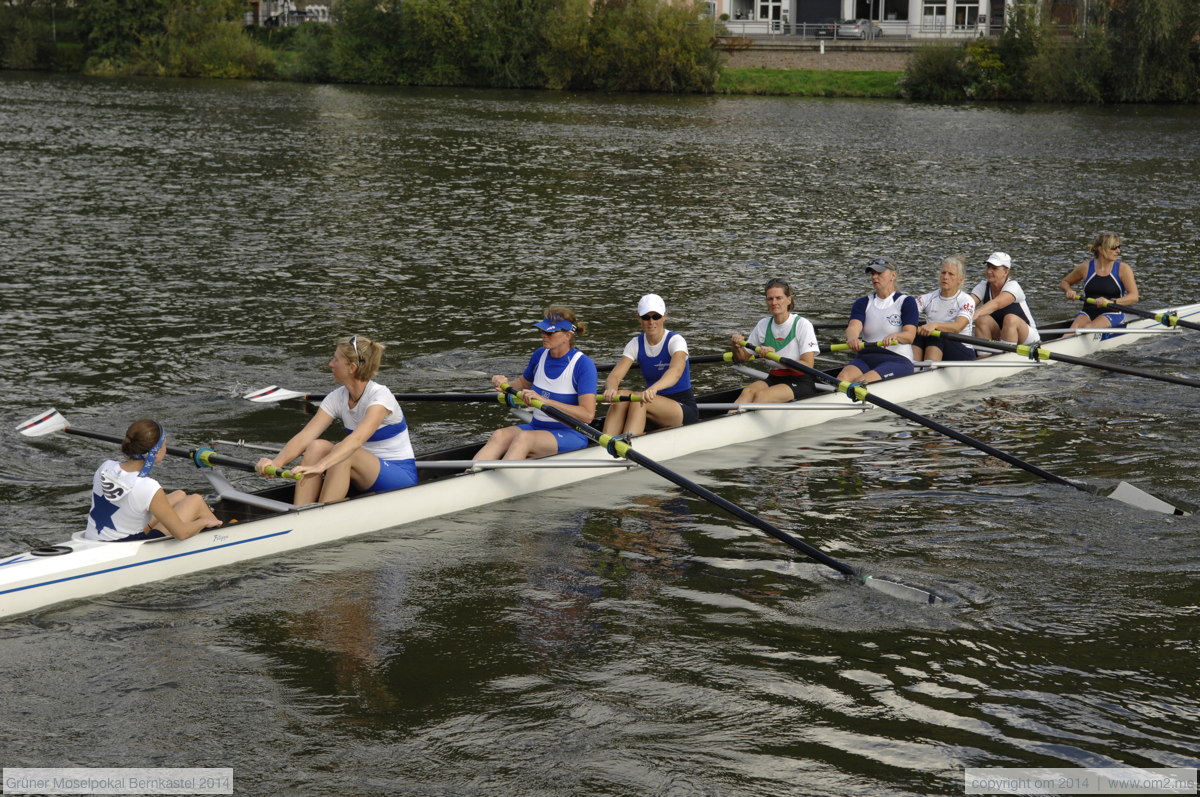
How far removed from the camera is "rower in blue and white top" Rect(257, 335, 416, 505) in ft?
29.6

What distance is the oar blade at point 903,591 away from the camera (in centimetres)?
857

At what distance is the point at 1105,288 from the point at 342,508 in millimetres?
11068

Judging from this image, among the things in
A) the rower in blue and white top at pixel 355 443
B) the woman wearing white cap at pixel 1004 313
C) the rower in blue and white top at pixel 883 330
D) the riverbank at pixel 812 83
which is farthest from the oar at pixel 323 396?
the riverbank at pixel 812 83

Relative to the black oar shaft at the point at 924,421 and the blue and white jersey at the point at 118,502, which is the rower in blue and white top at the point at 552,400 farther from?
the blue and white jersey at the point at 118,502

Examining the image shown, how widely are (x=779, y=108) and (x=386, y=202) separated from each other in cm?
3092

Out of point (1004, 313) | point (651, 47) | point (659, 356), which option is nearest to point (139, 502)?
point (659, 356)

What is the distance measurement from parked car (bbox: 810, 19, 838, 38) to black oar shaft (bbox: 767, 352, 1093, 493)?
6348cm

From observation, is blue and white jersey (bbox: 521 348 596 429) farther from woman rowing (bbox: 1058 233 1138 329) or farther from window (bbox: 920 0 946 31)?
window (bbox: 920 0 946 31)

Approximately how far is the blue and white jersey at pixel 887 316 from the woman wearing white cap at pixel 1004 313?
144cm

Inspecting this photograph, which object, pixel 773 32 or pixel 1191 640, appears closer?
pixel 1191 640

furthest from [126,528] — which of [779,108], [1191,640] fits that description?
[779,108]

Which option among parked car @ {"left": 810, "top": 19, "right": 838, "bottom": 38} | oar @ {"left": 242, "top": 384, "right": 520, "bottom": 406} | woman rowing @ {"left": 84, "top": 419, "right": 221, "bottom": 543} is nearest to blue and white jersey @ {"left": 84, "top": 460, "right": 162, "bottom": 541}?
woman rowing @ {"left": 84, "top": 419, "right": 221, "bottom": 543}

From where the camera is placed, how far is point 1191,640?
319 inches

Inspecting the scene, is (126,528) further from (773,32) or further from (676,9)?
(773,32)
